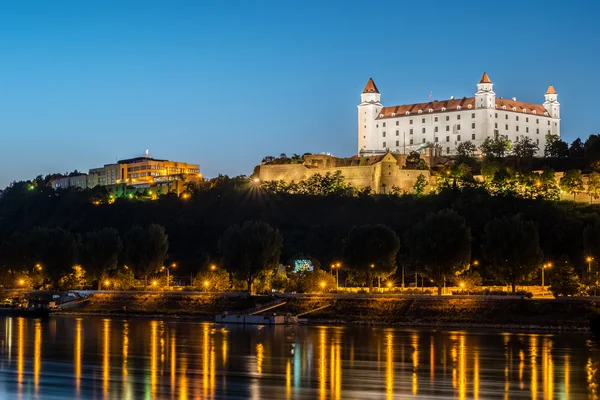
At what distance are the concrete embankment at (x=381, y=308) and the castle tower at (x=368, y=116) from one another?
65308 mm

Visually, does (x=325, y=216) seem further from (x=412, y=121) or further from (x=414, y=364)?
(x=414, y=364)

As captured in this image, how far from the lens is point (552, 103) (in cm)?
14225

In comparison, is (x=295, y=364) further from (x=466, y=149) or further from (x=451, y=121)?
(x=451, y=121)

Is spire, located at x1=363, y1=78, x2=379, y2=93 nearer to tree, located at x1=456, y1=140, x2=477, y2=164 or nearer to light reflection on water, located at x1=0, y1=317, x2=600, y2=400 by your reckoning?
tree, located at x1=456, y1=140, x2=477, y2=164

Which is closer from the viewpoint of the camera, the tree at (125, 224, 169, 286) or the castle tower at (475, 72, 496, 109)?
the tree at (125, 224, 169, 286)

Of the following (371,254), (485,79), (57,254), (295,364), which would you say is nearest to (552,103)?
(485,79)

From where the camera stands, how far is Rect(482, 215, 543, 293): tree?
69125mm

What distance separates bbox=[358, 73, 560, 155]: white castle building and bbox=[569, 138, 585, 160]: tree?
644cm

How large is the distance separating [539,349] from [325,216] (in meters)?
69.5

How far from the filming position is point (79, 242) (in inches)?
3602

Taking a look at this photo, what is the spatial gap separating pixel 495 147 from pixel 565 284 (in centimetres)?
6398

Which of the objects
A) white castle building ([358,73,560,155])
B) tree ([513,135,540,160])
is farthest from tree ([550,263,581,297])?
white castle building ([358,73,560,155])

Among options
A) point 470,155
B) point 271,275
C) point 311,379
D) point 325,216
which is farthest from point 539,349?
point 470,155

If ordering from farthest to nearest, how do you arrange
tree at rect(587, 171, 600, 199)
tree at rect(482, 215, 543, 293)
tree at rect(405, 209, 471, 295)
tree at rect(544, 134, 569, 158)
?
tree at rect(544, 134, 569, 158)
tree at rect(587, 171, 600, 199)
tree at rect(405, 209, 471, 295)
tree at rect(482, 215, 543, 293)
